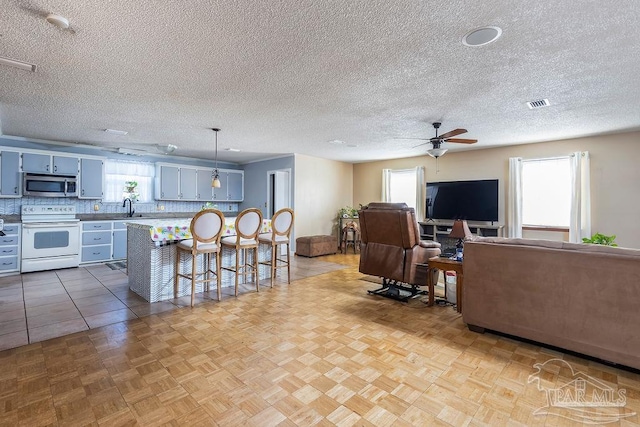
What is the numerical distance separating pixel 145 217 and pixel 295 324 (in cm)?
535

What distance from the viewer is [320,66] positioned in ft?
8.64

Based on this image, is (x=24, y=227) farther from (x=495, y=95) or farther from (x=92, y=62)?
(x=495, y=95)

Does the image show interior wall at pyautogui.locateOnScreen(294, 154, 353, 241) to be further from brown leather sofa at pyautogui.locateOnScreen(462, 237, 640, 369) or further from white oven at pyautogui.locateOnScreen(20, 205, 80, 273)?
brown leather sofa at pyautogui.locateOnScreen(462, 237, 640, 369)

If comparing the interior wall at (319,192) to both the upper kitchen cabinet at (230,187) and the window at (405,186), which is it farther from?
the upper kitchen cabinet at (230,187)

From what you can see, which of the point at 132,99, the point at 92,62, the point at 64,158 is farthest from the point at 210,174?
the point at 92,62

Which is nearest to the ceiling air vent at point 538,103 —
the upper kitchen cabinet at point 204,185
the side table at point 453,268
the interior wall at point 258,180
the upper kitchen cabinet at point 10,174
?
the side table at point 453,268

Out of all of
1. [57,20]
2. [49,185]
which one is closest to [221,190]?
[49,185]

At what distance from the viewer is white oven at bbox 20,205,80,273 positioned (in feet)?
16.3

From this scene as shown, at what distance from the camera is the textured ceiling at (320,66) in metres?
1.90

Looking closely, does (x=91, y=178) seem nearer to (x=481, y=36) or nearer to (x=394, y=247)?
(x=394, y=247)

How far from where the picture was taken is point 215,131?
16.3 feet

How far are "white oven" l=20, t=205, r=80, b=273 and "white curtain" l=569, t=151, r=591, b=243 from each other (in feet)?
28.7

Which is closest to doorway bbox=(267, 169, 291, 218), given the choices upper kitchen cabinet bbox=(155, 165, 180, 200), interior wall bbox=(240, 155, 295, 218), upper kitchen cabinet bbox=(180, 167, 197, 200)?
interior wall bbox=(240, 155, 295, 218)

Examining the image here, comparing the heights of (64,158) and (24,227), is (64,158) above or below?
above
